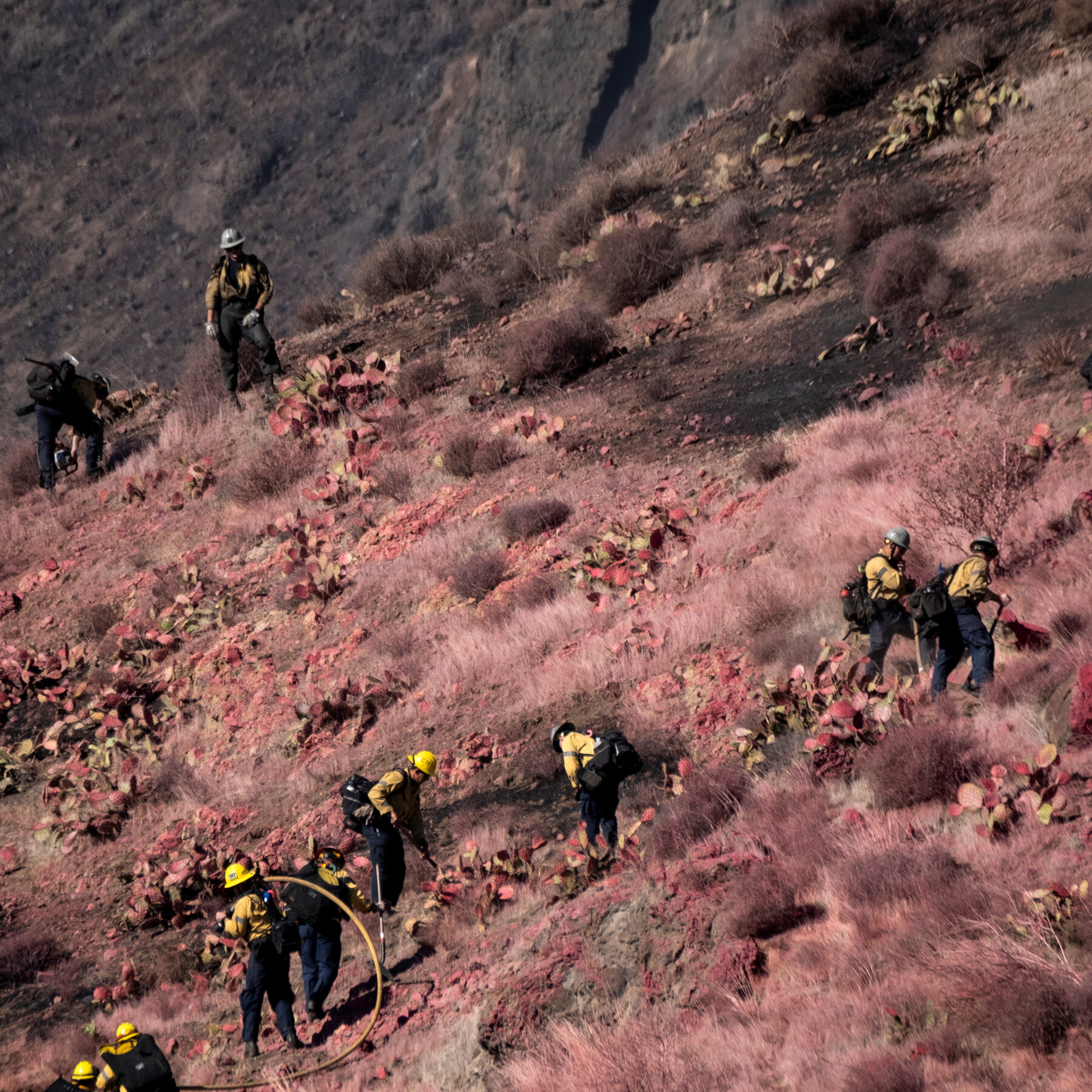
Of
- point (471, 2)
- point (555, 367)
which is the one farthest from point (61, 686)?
point (471, 2)

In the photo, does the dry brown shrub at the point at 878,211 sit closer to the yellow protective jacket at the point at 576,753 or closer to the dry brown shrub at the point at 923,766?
the dry brown shrub at the point at 923,766

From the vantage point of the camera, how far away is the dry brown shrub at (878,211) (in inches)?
672

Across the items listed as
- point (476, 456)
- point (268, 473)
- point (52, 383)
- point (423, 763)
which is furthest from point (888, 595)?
point (52, 383)

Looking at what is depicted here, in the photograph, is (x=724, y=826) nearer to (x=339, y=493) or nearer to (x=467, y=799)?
(x=467, y=799)

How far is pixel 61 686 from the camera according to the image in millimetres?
14477

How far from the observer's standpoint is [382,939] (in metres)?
8.41

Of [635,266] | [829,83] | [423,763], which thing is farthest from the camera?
[829,83]

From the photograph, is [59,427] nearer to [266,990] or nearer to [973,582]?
[266,990]

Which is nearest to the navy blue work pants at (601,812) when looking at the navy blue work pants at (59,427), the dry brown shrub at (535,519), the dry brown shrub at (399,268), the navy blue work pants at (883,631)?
the navy blue work pants at (883,631)

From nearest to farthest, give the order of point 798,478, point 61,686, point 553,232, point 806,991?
point 806,991 → point 798,478 → point 61,686 → point 553,232

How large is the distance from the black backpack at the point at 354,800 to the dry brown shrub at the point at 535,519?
5.48 meters

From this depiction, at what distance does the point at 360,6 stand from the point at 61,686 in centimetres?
5871

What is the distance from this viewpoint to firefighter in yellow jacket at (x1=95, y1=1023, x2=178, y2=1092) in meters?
6.09

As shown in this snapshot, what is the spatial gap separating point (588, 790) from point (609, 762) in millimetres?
295
